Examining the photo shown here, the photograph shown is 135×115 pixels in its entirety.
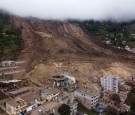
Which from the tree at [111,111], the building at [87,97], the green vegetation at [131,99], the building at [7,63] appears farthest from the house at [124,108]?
the building at [7,63]

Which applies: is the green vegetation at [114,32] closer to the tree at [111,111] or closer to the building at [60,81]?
the building at [60,81]

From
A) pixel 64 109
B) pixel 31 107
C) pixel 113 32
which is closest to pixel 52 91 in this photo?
pixel 31 107

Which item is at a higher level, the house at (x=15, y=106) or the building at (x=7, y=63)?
the building at (x=7, y=63)

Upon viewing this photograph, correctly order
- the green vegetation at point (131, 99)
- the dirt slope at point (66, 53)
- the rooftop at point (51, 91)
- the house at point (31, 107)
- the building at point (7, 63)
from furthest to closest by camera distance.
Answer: the building at point (7, 63), the dirt slope at point (66, 53), the green vegetation at point (131, 99), the rooftop at point (51, 91), the house at point (31, 107)

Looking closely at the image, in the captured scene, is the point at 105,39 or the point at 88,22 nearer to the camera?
the point at 105,39

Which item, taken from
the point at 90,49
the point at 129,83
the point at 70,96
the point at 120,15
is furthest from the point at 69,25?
the point at 70,96

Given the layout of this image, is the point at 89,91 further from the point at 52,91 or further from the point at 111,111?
the point at 52,91

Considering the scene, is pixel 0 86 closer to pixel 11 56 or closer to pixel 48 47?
pixel 11 56
